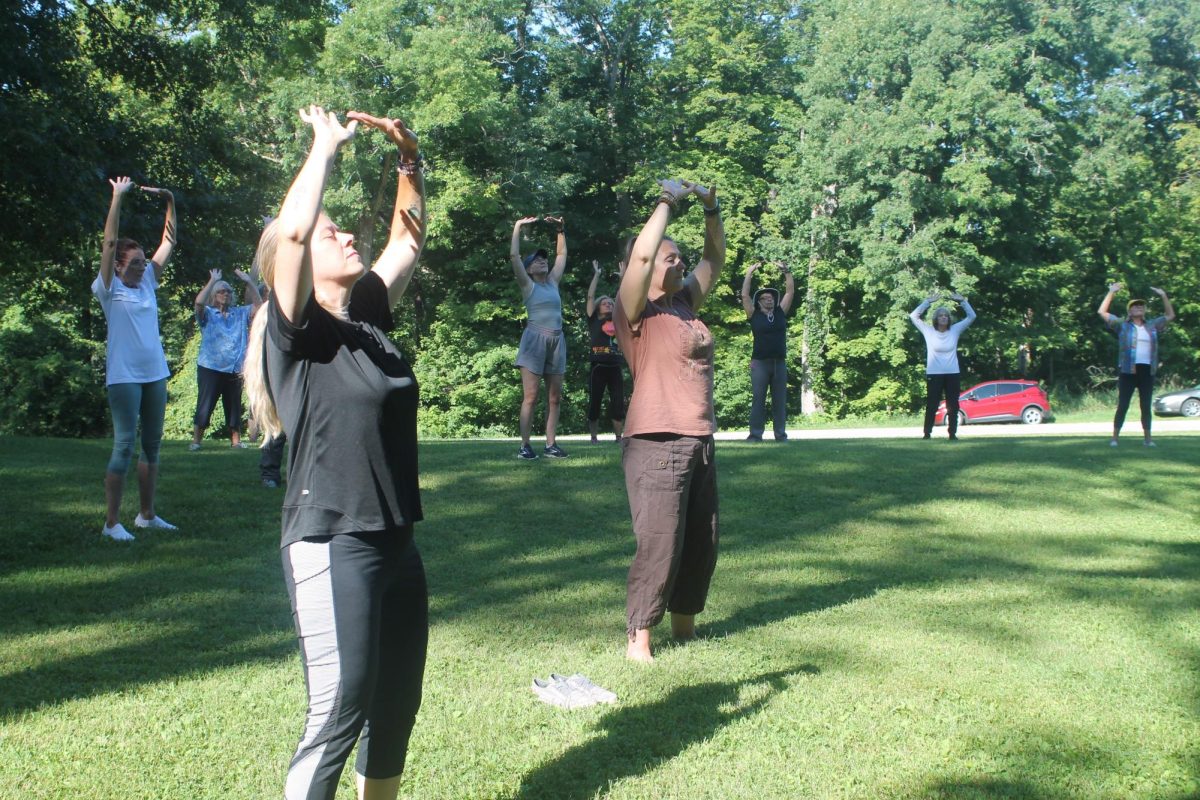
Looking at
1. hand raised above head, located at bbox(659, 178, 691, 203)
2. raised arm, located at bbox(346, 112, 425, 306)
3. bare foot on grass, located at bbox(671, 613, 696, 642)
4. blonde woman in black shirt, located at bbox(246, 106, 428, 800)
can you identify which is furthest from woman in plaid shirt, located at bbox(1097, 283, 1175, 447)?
blonde woman in black shirt, located at bbox(246, 106, 428, 800)

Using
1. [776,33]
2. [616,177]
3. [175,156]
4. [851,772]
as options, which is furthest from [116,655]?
[776,33]

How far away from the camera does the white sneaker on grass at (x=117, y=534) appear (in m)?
8.24

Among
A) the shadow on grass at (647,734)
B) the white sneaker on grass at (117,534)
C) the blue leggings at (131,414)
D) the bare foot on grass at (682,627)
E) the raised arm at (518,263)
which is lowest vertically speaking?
the shadow on grass at (647,734)

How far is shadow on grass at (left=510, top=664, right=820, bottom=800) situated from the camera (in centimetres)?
410

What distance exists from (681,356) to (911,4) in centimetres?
3795

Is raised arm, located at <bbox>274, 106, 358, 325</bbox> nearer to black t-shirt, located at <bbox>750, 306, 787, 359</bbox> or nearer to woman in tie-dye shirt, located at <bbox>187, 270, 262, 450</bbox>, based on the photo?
woman in tie-dye shirt, located at <bbox>187, 270, 262, 450</bbox>

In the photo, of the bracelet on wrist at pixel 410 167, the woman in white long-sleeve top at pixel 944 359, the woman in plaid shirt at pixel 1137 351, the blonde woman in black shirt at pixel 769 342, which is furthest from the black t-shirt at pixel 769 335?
the bracelet on wrist at pixel 410 167

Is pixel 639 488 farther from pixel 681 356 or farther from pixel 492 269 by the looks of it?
pixel 492 269

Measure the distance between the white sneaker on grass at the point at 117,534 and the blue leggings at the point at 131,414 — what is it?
0.57m

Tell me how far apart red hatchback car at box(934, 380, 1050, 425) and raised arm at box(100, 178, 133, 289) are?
2977 cm

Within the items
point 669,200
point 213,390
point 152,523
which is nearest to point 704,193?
point 669,200

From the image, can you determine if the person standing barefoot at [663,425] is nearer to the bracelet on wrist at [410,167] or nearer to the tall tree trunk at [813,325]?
the bracelet on wrist at [410,167]

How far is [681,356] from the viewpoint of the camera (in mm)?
5613

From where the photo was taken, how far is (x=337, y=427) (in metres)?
3.06
